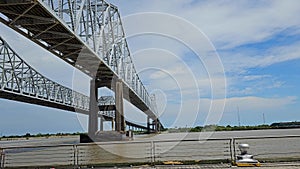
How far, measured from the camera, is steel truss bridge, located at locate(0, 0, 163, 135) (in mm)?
26641

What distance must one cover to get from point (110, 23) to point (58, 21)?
96.6 feet

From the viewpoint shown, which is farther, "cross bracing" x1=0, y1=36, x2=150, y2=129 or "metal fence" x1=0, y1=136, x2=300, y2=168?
"cross bracing" x1=0, y1=36, x2=150, y2=129

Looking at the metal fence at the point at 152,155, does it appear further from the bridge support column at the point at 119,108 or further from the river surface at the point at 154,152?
the bridge support column at the point at 119,108

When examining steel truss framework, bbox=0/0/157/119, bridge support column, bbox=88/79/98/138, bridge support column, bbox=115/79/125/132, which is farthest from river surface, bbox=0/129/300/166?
bridge support column, bbox=115/79/125/132

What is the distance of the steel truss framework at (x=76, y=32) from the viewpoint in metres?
25.3

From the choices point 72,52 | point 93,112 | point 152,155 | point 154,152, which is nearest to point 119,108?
point 93,112

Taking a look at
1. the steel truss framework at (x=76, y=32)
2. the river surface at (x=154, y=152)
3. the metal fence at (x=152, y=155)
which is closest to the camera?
the metal fence at (x=152, y=155)

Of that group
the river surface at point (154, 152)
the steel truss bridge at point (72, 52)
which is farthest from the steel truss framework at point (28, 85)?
the river surface at point (154, 152)

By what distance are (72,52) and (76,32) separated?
6035mm

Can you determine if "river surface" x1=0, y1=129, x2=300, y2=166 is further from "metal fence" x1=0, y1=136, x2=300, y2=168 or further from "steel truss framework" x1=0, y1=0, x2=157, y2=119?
"steel truss framework" x1=0, y1=0, x2=157, y2=119

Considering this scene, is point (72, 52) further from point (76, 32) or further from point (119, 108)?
point (119, 108)

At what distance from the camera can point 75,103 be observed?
70.4 meters

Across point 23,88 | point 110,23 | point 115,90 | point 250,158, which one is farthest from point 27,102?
point 250,158

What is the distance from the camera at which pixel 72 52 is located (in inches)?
1469
